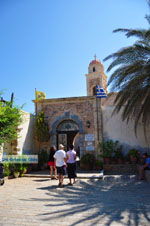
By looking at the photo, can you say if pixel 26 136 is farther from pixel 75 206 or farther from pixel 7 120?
pixel 75 206

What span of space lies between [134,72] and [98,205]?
20.0 ft

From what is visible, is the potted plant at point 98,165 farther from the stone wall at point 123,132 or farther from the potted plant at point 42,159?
the potted plant at point 42,159

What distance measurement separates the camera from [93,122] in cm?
1199

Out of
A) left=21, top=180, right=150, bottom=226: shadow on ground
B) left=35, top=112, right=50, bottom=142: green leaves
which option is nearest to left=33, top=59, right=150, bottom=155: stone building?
left=35, top=112, right=50, bottom=142: green leaves

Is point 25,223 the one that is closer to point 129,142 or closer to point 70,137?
point 129,142

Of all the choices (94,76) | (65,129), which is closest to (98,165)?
(65,129)

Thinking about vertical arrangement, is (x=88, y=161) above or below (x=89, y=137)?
below

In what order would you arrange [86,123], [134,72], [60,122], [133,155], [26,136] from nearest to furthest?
[134,72]
[133,155]
[26,136]
[86,123]
[60,122]

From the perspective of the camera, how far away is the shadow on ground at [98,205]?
387 centimetres

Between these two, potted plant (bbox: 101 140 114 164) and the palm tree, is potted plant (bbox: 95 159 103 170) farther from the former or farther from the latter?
the palm tree

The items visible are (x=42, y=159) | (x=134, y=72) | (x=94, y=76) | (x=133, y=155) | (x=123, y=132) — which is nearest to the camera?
(x=134, y=72)

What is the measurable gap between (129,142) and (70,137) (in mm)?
4889

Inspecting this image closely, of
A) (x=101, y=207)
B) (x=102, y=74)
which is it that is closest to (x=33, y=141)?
(x=101, y=207)

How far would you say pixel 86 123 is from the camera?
39.5 feet
